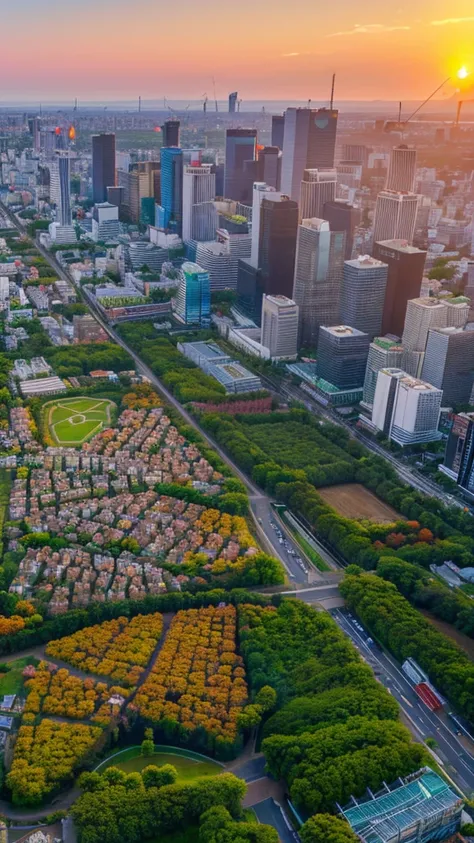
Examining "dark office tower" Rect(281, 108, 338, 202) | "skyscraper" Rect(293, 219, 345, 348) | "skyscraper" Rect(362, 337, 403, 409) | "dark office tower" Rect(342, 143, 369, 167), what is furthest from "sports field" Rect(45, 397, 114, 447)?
"dark office tower" Rect(342, 143, 369, 167)

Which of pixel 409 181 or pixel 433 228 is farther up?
pixel 409 181

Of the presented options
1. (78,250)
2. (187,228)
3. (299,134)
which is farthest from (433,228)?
(78,250)

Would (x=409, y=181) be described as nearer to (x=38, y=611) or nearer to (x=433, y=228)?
(x=433, y=228)

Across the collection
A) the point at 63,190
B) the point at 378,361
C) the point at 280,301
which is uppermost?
the point at 63,190

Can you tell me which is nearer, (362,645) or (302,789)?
(302,789)

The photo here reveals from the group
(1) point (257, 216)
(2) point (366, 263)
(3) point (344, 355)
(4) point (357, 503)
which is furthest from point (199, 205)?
(4) point (357, 503)

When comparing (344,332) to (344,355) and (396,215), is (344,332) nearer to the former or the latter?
(344,355)

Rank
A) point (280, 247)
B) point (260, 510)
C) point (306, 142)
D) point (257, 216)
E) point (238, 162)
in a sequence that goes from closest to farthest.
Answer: point (260, 510) < point (280, 247) < point (257, 216) < point (306, 142) < point (238, 162)
